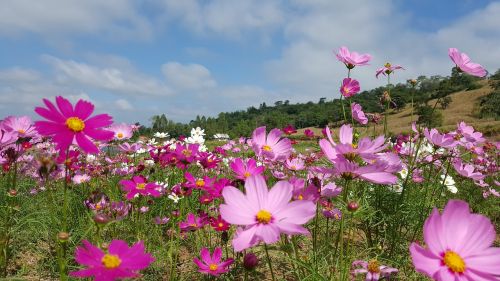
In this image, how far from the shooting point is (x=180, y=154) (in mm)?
1846

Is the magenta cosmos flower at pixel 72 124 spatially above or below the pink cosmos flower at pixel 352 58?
below

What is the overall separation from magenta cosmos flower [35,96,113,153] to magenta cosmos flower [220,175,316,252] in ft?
1.43

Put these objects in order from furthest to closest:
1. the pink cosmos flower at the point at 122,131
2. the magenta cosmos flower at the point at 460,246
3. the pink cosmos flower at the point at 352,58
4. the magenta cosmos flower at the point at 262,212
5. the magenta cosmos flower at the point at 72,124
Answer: the pink cosmos flower at the point at 122,131 < the pink cosmos flower at the point at 352,58 < the magenta cosmos flower at the point at 72,124 < the magenta cosmos flower at the point at 262,212 < the magenta cosmos flower at the point at 460,246

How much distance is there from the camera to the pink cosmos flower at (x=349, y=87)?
2094 millimetres

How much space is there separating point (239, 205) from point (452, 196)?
385 cm

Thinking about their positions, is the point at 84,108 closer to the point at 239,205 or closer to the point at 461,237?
the point at 239,205

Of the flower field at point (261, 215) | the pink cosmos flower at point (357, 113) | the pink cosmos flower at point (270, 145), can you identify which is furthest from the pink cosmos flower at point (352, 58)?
the pink cosmos flower at point (270, 145)

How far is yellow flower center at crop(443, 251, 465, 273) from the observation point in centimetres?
79

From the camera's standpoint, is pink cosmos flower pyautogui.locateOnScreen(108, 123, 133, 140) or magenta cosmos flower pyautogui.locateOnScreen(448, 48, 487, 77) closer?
magenta cosmos flower pyautogui.locateOnScreen(448, 48, 487, 77)

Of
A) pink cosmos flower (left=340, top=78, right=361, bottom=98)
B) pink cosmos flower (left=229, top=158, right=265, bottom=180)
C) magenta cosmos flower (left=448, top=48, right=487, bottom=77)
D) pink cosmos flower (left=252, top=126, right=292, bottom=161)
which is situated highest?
magenta cosmos flower (left=448, top=48, right=487, bottom=77)

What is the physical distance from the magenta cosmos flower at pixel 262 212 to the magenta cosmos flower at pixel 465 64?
1462 mm

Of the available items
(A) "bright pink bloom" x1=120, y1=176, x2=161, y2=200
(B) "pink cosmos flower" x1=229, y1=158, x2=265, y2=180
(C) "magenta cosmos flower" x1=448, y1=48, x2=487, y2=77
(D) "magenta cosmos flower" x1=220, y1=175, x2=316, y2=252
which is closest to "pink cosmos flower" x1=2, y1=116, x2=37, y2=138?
(A) "bright pink bloom" x1=120, y1=176, x2=161, y2=200

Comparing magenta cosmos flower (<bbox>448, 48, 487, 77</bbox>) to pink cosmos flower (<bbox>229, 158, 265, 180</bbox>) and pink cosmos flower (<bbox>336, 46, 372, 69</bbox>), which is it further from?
pink cosmos flower (<bbox>229, 158, 265, 180</bbox>)

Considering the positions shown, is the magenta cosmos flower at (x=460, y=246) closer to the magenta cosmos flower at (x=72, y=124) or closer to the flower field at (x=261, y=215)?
the flower field at (x=261, y=215)
